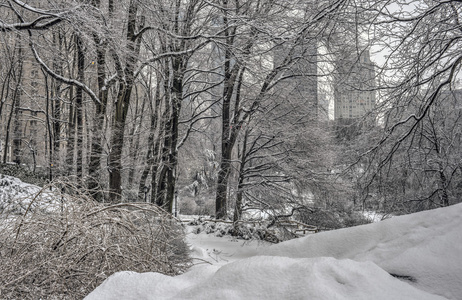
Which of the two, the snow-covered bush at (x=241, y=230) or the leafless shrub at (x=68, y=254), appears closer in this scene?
the leafless shrub at (x=68, y=254)

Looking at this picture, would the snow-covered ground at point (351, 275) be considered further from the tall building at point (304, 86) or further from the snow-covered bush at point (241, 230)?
the tall building at point (304, 86)

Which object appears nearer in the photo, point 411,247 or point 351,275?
point 351,275

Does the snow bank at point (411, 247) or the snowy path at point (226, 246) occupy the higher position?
the snow bank at point (411, 247)

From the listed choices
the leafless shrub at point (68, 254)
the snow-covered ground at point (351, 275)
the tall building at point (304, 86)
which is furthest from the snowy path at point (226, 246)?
the snow-covered ground at point (351, 275)

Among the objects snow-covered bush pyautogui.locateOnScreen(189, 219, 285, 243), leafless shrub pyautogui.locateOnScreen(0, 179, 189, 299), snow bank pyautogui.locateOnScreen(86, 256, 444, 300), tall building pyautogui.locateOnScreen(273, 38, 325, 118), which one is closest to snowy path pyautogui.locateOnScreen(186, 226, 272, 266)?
snow-covered bush pyautogui.locateOnScreen(189, 219, 285, 243)

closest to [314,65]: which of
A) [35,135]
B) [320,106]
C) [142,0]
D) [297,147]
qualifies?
[320,106]

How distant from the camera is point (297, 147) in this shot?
1317 centimetres

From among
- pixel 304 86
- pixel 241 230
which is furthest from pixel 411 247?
pixel 304 86

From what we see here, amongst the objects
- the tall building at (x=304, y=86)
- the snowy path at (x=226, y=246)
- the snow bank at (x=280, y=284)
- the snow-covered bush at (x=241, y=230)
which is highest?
the tall building at (x=304, y=86)

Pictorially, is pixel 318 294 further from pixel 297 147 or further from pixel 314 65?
pixel 314 65

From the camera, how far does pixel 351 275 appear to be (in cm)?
144

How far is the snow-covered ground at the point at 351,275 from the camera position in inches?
54.5

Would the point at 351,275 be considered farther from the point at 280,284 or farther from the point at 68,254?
the point at 68,254

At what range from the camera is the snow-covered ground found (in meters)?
1.38
